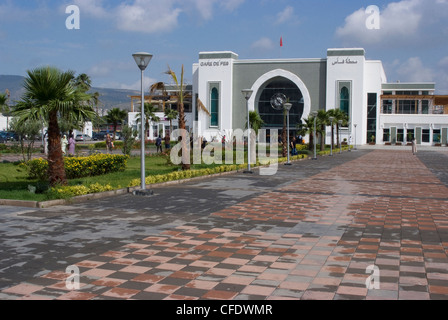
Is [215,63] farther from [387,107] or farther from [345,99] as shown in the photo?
[387,107]

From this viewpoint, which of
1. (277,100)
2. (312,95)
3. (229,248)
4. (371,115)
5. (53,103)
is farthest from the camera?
(277,100)

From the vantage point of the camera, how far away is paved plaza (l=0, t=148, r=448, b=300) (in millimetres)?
5062

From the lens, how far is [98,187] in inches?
462

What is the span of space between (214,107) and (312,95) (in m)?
13.1

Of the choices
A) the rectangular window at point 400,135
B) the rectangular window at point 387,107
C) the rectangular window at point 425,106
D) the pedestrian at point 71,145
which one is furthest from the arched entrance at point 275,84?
the pedestrian at point 71,145

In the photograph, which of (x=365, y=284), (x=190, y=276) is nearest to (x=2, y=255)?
(x=190, y=276)

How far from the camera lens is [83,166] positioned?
15867 mm

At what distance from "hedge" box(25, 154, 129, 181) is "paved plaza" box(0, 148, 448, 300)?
4.82m

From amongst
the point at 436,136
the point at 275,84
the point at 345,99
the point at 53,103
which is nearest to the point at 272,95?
the point at 275,84

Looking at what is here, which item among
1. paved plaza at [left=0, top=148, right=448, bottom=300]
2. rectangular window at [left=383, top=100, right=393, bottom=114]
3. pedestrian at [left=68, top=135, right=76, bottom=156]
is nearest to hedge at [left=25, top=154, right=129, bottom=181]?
paved plaza at [left=0, top=148, right=448, bottom=300]

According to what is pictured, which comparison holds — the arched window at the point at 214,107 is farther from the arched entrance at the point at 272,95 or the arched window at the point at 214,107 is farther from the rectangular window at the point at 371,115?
the rectangular window at the point at 371,115

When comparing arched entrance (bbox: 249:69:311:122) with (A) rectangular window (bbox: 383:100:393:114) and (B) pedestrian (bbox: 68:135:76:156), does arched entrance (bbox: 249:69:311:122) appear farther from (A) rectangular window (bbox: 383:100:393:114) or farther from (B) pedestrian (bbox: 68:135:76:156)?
(B) pedestrian (bbox: 68:135:76:156)

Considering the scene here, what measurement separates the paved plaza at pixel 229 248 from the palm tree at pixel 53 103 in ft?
5.72

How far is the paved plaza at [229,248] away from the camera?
506 centimetres
